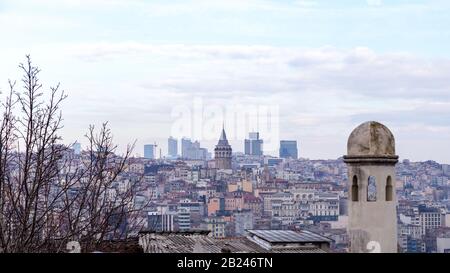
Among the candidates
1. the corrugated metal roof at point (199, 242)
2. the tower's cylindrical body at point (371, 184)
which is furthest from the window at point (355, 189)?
the corrugated metal roof at point (199, 242)

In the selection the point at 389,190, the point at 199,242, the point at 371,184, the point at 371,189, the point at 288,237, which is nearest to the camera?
the point at 389,190

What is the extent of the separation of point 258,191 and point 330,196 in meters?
9.53

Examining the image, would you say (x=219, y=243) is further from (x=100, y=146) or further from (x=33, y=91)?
(x=33, y=91)

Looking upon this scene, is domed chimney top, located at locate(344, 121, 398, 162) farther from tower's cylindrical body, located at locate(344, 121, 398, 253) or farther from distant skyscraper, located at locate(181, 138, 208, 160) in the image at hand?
distant skyscraper, located at locate(181, 138, 208, 160)

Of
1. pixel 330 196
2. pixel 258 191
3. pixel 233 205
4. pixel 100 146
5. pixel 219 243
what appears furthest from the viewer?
pixel 258 191

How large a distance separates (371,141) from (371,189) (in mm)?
415

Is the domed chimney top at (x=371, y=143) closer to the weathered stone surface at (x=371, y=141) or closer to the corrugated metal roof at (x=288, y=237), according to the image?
the weathered stone surface at (x=371, y=141)

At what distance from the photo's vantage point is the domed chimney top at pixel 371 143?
6.40 metres

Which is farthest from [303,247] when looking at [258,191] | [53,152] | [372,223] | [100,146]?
[258,191]

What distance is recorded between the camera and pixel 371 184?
6500mm

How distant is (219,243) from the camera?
12.7m

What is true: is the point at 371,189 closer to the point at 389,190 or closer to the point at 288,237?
the point at 389,190

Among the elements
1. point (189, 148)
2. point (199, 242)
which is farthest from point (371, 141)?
point (189, 148)
